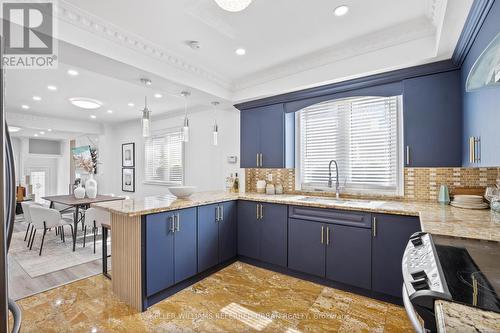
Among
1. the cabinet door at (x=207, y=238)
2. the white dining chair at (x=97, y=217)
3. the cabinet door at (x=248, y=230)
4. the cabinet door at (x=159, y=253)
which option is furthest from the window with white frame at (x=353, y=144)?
the white dining chair at (x=97, y=217)

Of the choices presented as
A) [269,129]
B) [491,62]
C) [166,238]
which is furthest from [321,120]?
[166,238]

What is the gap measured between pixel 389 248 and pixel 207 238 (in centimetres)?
198

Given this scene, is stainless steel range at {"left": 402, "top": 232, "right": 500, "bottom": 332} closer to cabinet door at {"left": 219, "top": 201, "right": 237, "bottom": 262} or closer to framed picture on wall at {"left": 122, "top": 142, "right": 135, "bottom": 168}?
cabinet door at {"left": 219, "top": 201, "right": 237, "bottom": 262}

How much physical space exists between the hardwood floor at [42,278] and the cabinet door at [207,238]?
1.40 metres

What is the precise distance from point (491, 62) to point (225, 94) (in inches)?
119

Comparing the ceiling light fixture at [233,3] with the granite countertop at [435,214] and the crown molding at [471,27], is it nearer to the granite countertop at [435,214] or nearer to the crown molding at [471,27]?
the crown molding at [471,27]

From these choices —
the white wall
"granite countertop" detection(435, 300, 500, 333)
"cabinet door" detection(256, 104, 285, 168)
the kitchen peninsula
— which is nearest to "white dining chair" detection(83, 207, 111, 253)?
the kitchen peninsula

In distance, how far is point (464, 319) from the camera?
639 mm

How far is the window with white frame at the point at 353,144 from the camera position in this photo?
9.72ft

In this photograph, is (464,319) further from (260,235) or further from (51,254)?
(51,254)

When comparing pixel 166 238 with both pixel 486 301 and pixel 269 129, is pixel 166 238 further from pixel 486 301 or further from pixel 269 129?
pixel 486 301

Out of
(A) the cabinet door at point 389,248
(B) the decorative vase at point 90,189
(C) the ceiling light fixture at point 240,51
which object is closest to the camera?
(A) the cabinet door at point 389,248

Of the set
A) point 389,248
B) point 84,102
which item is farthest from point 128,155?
point 389,248

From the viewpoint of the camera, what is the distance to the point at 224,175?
441cm
